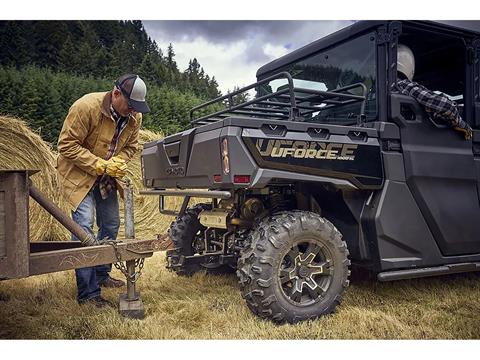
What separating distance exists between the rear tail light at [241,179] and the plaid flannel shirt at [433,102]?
125 centimetres

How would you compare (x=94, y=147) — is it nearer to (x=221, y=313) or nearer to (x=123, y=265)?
(x=123, y=265)

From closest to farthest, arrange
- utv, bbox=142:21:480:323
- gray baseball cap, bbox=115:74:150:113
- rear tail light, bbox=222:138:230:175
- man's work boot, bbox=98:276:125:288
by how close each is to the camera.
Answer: rear tail light, bbox=222:138:230:175 < utv, bbox=142:21:480:323 < gray baseball cap, bbox=115:74:150:113 < man's work boot, bbox=98:276:125:288

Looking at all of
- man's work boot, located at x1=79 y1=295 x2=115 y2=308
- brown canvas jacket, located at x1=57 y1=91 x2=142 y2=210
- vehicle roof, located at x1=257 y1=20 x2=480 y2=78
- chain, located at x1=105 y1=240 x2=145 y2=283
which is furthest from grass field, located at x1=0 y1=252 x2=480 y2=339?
vehicle roof, located at x1=257 y1=20 x2=480 y2=78

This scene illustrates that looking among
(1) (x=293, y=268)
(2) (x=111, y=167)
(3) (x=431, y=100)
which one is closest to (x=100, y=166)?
(2) (x=111, y=167)

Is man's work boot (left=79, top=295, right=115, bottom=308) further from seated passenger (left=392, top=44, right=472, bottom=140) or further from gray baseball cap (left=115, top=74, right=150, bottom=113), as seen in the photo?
seated passenger (left=392, top=44, right=472, bottom=140)

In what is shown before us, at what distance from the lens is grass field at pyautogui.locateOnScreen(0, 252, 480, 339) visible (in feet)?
7.94

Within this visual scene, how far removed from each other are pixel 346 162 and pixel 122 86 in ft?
4.80

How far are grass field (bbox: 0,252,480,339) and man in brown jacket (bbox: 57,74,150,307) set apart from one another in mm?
314

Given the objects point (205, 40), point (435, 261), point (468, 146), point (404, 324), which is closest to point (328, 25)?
point (205, 40)

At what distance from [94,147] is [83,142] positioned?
0.08 meters

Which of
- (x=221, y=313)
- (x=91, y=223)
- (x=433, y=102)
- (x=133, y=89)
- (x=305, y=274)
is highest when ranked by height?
(x=133, y=89)

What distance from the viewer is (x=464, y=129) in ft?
10.0

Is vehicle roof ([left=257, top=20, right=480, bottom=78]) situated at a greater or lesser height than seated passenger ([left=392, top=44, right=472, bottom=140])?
greater

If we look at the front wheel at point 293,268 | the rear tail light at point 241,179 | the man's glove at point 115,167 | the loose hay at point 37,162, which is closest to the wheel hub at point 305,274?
the front wheel at point 293,268
